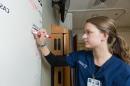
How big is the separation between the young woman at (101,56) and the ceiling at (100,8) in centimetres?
188

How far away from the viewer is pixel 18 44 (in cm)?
109

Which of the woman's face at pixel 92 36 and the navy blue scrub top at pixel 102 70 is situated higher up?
the woman's face at pixel 92 36

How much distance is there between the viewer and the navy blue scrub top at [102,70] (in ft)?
4.65

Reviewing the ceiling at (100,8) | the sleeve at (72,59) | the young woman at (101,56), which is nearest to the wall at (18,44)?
the young woman at (101,56)

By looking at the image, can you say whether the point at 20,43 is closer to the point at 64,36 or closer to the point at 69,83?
the point at 64,36

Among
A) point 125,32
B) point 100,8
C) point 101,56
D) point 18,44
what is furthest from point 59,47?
point 125,32

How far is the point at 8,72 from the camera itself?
97cm

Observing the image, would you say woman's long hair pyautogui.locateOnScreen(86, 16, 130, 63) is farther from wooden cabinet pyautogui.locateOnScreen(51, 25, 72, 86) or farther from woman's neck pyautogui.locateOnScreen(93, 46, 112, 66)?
wooden cabinet pyautogui.locateOnScreen(51, 25, 72, 86)

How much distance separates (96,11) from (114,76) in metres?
2.64

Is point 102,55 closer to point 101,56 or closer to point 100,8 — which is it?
point 101,56

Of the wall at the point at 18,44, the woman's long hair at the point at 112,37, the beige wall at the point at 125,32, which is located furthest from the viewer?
the beige wall at the point at 125,32

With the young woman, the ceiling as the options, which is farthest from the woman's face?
the ceiling

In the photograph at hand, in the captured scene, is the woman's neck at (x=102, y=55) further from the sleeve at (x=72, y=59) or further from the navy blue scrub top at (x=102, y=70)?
the sleeve at (x=72, y=59)

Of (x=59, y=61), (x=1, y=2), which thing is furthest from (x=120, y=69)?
(x=1, y=2)
